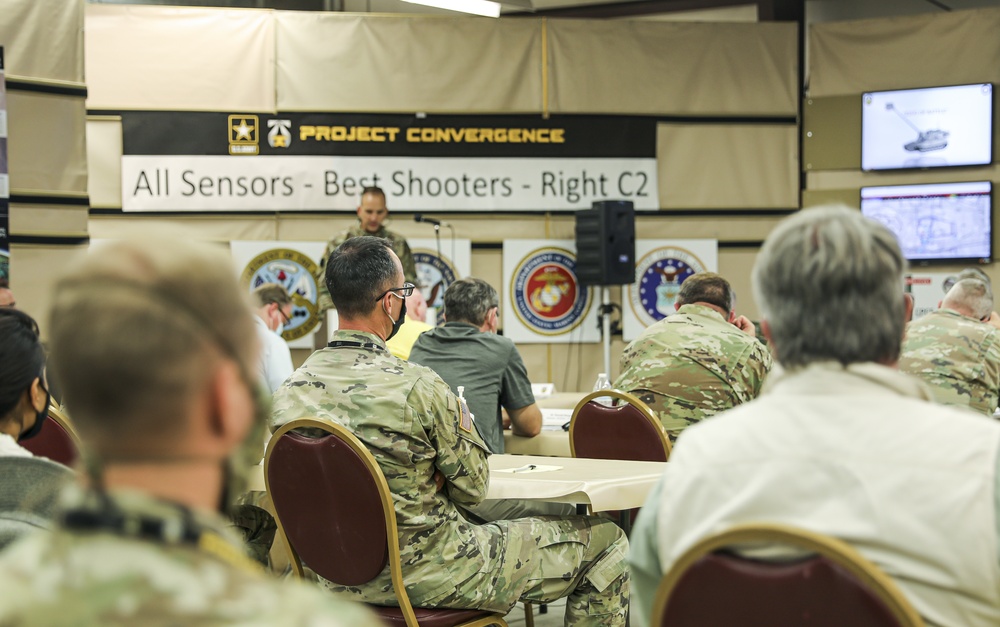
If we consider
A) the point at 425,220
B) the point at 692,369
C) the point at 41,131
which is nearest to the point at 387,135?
the point at 425,220

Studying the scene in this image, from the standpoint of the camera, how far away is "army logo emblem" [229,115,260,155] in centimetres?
805

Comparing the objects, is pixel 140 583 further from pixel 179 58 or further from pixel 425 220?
pixel 179 58

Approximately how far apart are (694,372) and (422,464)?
1.39 metres

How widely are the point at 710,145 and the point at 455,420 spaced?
20.7 feet

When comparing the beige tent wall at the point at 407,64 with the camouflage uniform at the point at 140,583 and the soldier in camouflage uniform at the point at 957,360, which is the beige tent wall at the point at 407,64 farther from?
the camouflage uniform at the point at 140,583

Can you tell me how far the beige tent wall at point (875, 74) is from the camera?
26.5 feet

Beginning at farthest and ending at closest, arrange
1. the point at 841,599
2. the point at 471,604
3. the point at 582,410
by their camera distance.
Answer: the point at 582,410, the point at 471,604, the point at 841,599

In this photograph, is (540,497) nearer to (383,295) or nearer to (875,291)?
(383,295)

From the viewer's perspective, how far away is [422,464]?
2541 millimetres

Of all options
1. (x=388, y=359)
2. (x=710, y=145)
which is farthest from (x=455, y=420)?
(x=710, y=145)

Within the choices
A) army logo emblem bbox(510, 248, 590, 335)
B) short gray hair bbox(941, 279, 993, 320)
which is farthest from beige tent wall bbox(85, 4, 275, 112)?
short gray hair bbox(941, 279, 993, 320)

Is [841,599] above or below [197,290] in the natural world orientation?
below

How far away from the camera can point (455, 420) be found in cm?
261

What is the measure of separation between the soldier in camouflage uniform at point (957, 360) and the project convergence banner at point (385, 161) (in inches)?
173
